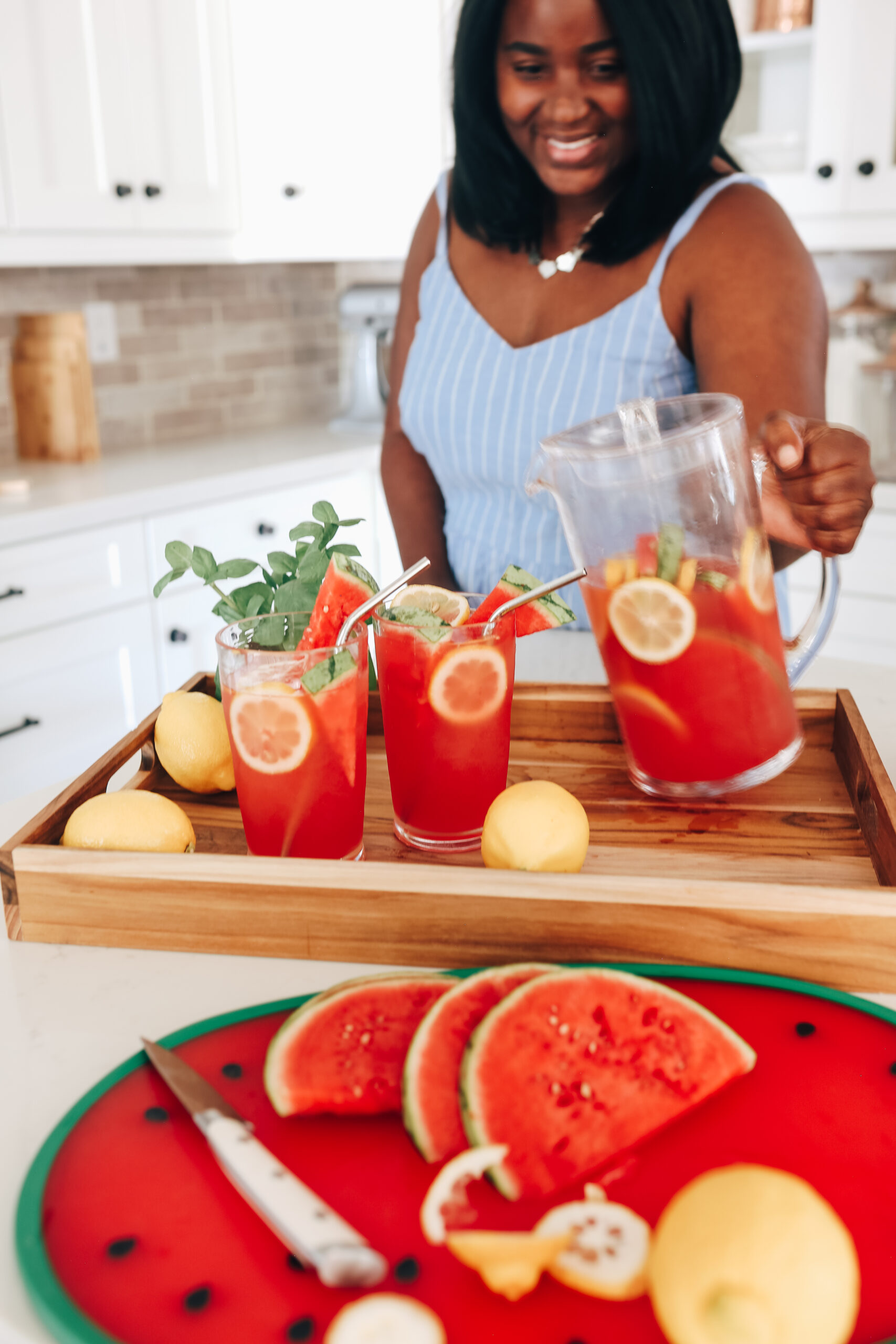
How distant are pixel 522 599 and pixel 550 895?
0.21m

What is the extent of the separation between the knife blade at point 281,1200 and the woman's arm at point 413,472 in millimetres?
1209

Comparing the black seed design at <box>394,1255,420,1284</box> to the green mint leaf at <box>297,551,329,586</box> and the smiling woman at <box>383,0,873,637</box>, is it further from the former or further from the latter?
the smiling woman at <box>383,0,873,637</box>

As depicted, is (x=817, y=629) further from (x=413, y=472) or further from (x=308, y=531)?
(x=413, y=472)

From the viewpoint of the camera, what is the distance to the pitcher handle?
94 cm

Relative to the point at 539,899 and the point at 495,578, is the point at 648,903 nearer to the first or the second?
the point at 539,899

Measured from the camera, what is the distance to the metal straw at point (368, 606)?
2.53 feet

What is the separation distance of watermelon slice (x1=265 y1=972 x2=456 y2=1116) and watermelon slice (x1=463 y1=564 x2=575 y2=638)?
270mm

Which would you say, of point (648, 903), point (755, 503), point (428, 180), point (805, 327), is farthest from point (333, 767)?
point (428, 180)

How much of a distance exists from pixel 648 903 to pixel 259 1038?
0.78 feet

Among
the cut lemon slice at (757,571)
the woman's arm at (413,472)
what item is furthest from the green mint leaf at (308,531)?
the woman's arm at (413,472)

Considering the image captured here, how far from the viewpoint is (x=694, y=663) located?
33.9 inches

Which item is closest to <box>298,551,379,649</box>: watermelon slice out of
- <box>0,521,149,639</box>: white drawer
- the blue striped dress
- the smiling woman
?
the smiling woman

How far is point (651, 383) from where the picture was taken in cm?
151

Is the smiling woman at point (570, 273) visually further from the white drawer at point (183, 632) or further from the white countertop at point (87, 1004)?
the white drawer at point (183, 632)
